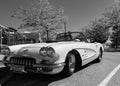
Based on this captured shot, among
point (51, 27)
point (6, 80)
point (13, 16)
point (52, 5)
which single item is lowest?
point (6, 80)

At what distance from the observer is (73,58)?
4.05 meters

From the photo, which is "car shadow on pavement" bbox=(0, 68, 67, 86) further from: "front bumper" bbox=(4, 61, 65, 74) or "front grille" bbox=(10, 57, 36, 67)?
"front grille" bbox=(10, 57, 36, 67)

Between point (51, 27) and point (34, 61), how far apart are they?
59.1 feet

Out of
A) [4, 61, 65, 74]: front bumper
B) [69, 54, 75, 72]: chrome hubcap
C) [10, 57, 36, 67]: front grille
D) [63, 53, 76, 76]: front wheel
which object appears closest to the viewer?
[4, 61, 65, 74]: front bumper

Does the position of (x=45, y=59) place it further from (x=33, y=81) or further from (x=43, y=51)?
(x=33, y=81)

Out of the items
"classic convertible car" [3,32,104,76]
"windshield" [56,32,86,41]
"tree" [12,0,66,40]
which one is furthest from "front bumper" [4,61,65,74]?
"tree" [12,0,66,40]

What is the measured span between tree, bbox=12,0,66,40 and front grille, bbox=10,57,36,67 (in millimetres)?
16578

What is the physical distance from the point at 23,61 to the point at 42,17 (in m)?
18.0

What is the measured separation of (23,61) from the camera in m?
3.44

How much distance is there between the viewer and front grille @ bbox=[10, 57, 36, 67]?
10.9 feet

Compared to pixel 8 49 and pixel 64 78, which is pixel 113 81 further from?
pixel 8 49

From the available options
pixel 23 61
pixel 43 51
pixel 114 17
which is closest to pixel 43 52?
pixel 43 51

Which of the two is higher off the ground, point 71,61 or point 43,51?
point 43,51

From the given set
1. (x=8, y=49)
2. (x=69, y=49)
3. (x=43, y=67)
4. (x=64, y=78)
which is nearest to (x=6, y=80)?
(x=8, y=49)
